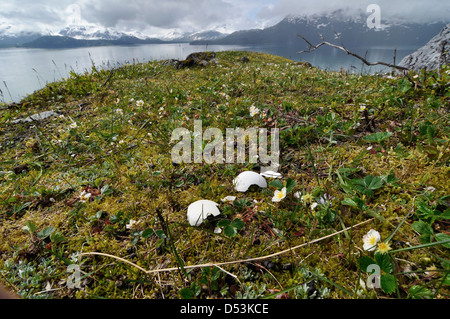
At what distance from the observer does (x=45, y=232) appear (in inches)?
83.9

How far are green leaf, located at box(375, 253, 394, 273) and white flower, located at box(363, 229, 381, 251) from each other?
10cm

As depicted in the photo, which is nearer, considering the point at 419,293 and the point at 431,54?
the point at 419,293

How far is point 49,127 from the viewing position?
4.89 m

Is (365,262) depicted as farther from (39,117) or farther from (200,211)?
(39,117)

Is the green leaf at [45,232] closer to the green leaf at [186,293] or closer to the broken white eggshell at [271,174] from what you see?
the green leaf at [186,293]

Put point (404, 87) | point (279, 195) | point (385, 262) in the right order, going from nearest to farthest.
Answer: point (385, 262), point (279, 195), point (404, 87)

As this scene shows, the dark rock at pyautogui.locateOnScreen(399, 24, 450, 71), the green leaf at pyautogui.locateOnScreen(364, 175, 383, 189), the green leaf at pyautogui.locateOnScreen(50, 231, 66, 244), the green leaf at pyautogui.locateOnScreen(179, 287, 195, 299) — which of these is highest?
the dark rock at pyautogui.locateOnScreen(399, 24, 450, 71)

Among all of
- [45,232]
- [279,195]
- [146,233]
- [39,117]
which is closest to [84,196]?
[45,232]

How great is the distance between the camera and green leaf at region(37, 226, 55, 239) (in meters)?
2.11

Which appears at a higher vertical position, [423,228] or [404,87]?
[404,87]

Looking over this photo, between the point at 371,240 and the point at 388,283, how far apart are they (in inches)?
13.8

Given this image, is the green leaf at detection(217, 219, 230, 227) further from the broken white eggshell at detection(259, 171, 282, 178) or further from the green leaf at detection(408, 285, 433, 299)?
the green leaf at detection(408, 285, 433, 299)

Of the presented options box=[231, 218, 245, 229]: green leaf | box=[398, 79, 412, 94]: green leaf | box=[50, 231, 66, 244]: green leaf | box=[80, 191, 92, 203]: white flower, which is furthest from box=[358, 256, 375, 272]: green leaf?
box=[398, 79, 412, 94]: green leaf
